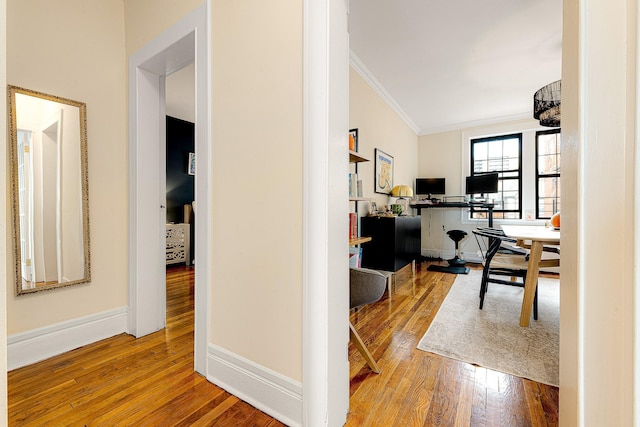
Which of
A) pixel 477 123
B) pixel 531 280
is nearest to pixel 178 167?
pixel 531 280

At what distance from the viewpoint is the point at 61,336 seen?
5.80 feet

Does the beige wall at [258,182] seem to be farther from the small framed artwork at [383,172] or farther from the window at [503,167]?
the window at [503,167]

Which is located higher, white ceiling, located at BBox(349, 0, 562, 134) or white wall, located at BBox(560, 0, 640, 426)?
white ceiling, located at BBox(349, 0, 562, 134)

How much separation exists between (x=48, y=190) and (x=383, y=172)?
11.5 feet

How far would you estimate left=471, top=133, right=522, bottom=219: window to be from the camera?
4816mm

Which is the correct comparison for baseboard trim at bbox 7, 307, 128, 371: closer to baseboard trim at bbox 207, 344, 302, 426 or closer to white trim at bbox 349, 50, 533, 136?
baseboard trim at bbox 207, 344, 302, 426

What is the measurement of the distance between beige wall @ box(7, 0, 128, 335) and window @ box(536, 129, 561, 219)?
6012 millimetres

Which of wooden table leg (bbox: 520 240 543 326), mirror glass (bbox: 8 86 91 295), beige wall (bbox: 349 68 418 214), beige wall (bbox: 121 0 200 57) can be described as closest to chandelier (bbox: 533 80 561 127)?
wooden table leg (bbox: 520 240 543 326)

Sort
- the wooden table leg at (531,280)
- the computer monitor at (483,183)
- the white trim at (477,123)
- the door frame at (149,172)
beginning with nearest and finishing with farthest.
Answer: the door frame at (149,172) → the wooden table leg at (531,280) → the computer monitor at (483,183) → the white trim at (477,123)

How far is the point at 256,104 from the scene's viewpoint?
1314 mm

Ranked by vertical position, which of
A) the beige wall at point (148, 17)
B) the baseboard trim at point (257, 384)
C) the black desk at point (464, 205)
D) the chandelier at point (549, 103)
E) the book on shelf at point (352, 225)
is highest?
the beige wall at point (148, 17)

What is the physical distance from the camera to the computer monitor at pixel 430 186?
17.1ft

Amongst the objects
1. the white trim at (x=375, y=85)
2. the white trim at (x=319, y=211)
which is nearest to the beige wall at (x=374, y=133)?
the white trim at (x=375, y=85)

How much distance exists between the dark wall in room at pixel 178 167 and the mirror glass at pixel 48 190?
280 cm
